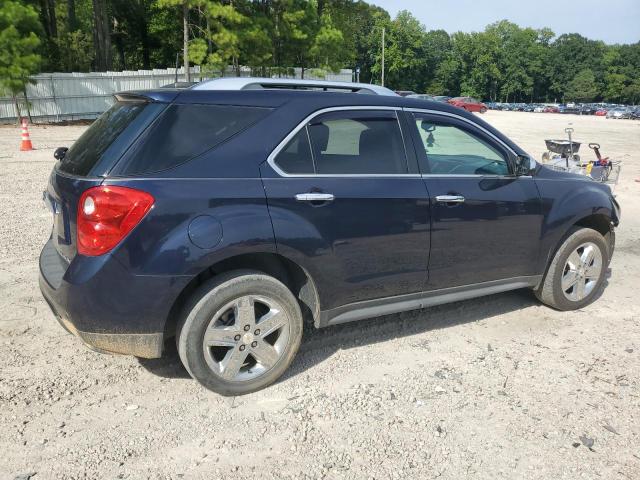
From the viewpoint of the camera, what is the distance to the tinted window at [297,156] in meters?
3.41

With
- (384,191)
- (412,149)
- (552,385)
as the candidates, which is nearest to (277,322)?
(384,191)

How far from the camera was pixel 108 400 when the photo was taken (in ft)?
11.1

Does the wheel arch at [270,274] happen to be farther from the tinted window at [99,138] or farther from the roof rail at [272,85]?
the roof rail at [272,85]

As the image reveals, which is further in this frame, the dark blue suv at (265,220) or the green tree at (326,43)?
Answer: the green tree at (326,43)

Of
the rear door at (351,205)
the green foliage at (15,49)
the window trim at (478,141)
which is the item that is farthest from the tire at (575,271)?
the green foliage at (15,49)

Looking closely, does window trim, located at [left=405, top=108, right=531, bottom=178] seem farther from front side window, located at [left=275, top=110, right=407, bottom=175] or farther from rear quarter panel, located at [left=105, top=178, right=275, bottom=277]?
rear quarter panel, located at [left=105, top=178, right=275, bottom=277]

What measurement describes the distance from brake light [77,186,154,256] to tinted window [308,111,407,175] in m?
1.13

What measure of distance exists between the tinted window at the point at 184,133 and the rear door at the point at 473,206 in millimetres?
1294

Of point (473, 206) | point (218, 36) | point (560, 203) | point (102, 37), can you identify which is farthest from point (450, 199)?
point (102, 37)

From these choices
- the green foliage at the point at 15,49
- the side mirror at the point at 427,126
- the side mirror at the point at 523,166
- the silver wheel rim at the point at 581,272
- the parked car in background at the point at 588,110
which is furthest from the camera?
the parked car in background at the point at 588,110

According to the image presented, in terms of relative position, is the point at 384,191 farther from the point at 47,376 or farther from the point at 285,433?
the point at 47,376

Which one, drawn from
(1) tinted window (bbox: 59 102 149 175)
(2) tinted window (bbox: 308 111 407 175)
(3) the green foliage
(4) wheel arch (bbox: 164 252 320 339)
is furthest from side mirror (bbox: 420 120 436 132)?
(3) the green foliage

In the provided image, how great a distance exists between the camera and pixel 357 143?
12.5 feet

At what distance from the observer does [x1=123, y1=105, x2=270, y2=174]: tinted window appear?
3080 mm
